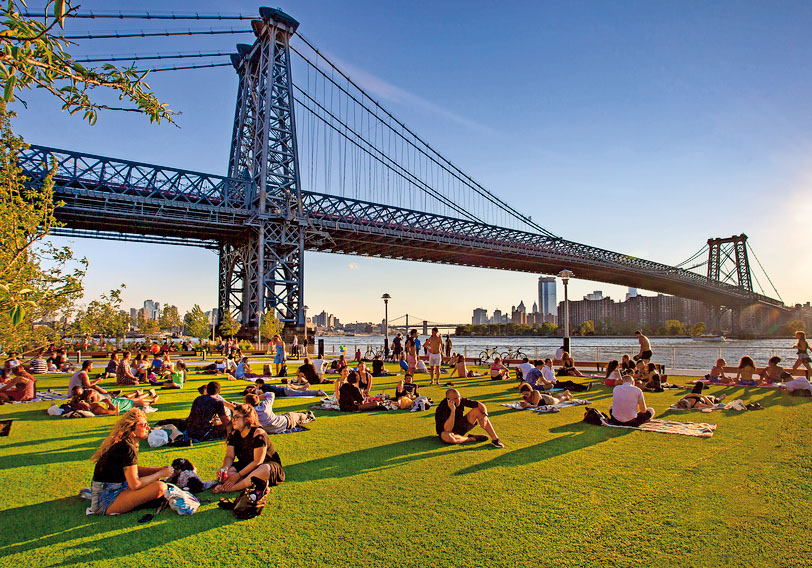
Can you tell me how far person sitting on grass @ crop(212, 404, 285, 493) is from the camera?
500 cm

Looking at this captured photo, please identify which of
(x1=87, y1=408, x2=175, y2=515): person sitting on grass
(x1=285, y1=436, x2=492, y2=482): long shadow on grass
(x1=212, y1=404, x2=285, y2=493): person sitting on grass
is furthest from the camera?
(x1=285, y1=436, x2=492, y2=482): long shadow on grass

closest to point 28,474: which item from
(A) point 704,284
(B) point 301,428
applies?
(B) point 301,428

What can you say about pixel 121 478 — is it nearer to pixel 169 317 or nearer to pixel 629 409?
pixel 629 409

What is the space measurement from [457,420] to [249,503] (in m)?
3.62

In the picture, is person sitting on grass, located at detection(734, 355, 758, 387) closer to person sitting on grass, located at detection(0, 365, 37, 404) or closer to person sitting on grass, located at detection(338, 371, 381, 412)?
person sitting on grass, located at detection(338, 371, 381, 412)

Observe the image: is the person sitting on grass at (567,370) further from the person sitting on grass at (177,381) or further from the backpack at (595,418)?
the person sitting on grass at (177,381)

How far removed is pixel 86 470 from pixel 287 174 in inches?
1281

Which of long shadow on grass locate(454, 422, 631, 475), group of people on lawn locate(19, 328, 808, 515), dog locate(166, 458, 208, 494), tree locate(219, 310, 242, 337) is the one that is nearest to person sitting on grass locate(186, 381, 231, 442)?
group of people on lawn locate(19, 328, 808, 515)

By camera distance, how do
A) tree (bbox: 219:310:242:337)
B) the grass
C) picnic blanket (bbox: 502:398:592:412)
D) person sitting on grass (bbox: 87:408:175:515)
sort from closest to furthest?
the grass
person sitting on grass (bbox: 87:408:175:515)
picnic blanket (bbox: 502:398:592:412)
tree (bbox: 219:310:242:337)

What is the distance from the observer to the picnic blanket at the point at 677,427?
7.32 metres

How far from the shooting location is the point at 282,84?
36688 millimetres

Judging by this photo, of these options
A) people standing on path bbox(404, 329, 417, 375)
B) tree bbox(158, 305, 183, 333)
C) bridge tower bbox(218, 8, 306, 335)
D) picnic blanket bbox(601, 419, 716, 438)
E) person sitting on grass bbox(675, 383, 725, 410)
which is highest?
bridge tower bbox(218, 8, 306, 335)

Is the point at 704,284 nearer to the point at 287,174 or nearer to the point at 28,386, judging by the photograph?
the point at 287,174

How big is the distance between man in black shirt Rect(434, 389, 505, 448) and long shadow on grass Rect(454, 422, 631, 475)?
26.2 inches
